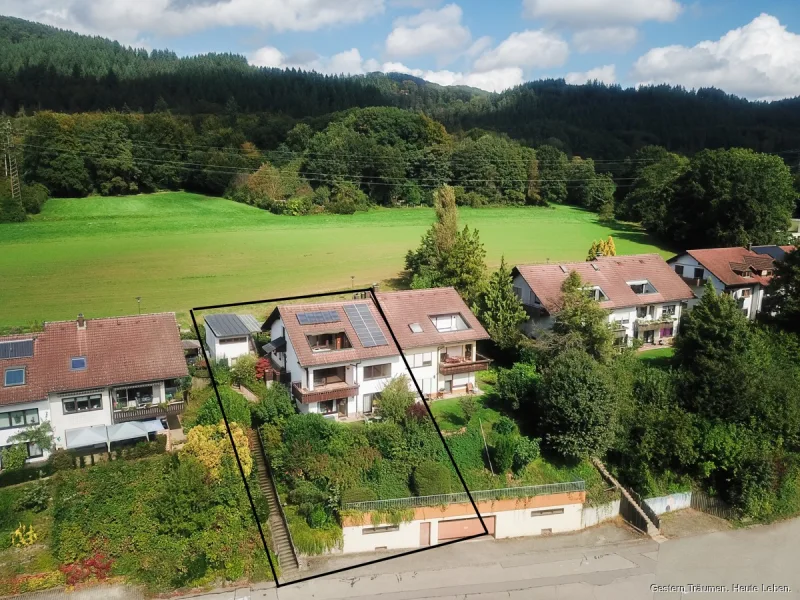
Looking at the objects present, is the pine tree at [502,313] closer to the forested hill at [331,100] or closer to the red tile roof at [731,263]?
the red tile roof at [731,263]

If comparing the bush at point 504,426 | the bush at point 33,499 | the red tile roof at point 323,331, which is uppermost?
the red tile roof at point 323,331

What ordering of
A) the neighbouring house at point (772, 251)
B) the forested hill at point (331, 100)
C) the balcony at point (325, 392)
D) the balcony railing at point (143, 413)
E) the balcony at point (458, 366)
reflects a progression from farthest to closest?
the forested hill at point (331, 100), the neighbouring house at point (772, 251), the balcony at point (458, 366), the balcony at point (325, 392), the balcony railing at point (143, 413)

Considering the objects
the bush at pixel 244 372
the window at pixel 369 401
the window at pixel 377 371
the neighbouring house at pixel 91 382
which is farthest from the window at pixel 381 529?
the neighbouring house at pixel 91 382

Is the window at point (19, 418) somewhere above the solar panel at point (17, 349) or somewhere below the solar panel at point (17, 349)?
below

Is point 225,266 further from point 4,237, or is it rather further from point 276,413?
point 276,413

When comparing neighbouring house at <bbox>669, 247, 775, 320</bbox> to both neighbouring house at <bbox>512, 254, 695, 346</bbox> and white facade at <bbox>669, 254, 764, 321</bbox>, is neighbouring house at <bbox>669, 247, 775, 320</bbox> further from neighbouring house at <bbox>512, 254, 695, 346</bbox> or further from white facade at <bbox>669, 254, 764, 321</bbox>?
neighbouring house at <bbox>512, 254, 695, 346</bbox>

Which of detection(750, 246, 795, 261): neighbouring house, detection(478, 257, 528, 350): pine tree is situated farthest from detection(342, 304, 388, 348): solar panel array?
detection(750, 246, 795, 261): neighbouring house

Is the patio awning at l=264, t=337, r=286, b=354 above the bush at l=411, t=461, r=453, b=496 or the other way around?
above

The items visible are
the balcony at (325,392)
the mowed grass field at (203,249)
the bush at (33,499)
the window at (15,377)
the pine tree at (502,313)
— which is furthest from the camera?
the mowed grass field at (203,249)
